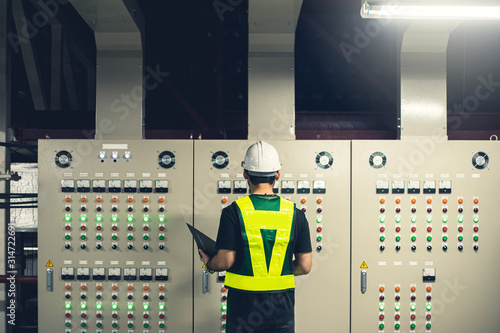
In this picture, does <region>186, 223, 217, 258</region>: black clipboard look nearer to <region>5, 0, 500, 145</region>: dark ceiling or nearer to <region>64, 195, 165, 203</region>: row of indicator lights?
<region>64, 195, 165, 203</region>: row of indicator lights

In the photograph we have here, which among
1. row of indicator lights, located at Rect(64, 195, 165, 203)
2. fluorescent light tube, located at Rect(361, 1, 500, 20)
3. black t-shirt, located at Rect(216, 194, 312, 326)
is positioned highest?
fluorescent light tube, located at Rect(361, 1, 500, 20)

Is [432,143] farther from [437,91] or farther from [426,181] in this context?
[437,91]

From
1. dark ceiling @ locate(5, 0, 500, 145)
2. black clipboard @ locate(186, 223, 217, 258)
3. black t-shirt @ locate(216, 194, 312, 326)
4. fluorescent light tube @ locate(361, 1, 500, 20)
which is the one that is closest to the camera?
black t-shirt @ locate(216, 194, 312, 326)

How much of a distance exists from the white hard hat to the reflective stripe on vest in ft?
0.48

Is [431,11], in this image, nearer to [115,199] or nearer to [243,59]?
[243,59]

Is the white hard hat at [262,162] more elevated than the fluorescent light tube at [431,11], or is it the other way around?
the fluorescent light tube at [431,11]

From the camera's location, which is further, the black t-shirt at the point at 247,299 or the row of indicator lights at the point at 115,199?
the row of indicator lights at the point at 115,199

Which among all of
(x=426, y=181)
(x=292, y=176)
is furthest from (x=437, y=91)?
(x=292, y=176)

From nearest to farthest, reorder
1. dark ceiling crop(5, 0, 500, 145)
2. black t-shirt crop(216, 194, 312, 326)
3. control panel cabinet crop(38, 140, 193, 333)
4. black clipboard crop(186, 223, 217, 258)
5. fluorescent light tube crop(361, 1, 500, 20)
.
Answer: black t-shirt crop(216, 194, 312, 326) → black clipboard crop(186, 223, 217, 258) → fluorescent light tube crop(361, 1, 500, 20) → control panel cabinet crop(38, 140, 193, 333) → dark ceiling crop(5, 0, 500, 145)

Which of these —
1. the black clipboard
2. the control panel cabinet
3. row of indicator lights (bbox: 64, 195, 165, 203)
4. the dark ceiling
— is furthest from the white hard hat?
the dark ceiling

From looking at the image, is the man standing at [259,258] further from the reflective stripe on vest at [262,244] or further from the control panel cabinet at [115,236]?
the control panel cabinet at [115,236]

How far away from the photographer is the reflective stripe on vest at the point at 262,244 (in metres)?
1.74

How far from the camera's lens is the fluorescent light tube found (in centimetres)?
217

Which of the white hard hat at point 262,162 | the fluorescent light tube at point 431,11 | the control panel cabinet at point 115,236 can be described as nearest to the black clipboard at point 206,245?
the white hard hat at point 262,162
